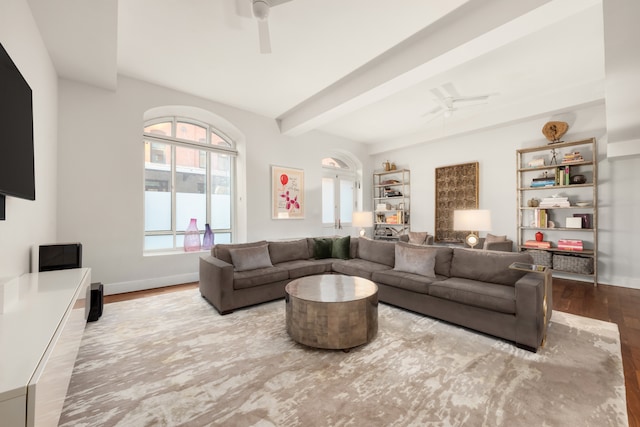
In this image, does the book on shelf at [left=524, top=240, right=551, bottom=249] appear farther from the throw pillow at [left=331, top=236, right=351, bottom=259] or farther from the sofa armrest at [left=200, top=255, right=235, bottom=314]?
the sofa armrest at [left=200, top=255, right=235, bottom=314]

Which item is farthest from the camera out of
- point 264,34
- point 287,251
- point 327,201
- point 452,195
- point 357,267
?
point 327,201

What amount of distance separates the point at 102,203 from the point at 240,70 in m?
2.71

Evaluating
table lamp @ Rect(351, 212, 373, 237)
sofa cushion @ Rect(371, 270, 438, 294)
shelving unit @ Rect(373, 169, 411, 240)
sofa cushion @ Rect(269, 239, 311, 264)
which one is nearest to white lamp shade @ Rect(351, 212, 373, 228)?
table lamp @ Rect(351, 212, 373, 237)

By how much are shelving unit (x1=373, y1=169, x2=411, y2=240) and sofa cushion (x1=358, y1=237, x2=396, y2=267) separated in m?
2.74

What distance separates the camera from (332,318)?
219 cm

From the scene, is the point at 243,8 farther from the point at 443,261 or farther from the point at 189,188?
the point at 443,261

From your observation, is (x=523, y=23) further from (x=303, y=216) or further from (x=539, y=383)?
(x=303, y=216)

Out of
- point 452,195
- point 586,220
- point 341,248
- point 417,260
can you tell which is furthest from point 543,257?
point 341,248

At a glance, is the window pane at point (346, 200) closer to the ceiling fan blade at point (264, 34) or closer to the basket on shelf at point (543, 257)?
the basket on shelf at point (543, 257)

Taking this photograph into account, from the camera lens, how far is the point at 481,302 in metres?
2.49

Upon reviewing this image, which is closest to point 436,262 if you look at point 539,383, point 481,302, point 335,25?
point 481,302

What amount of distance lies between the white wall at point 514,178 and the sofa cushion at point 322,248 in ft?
10.1

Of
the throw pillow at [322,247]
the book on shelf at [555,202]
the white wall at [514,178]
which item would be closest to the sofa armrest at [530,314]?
the throw pillow at [322,247]

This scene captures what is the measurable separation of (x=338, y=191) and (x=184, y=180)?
367 centimetres
